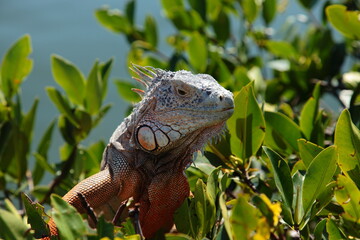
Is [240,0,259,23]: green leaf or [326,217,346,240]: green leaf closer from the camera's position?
[326,217,346,240]: green leaf

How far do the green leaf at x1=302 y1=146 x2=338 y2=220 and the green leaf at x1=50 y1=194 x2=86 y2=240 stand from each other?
0.44 m

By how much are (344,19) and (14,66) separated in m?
1.14

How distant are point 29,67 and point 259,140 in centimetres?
103

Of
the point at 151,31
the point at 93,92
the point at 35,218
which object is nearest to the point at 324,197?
the point at 35,218

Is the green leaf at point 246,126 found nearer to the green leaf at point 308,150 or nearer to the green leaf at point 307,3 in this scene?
the green leaf at point 308,150

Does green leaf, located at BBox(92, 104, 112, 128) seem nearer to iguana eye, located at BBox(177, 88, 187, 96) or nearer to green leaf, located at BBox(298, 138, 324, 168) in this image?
iguana eye, located at BBox(177, 88, 187, 96)

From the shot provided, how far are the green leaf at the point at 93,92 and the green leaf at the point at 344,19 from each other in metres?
0.75

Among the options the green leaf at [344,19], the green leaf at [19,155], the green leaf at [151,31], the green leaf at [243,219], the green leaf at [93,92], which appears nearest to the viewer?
the green leaf at [243,219]

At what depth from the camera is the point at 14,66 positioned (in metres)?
2.10

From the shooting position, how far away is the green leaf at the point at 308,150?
1.30 metres

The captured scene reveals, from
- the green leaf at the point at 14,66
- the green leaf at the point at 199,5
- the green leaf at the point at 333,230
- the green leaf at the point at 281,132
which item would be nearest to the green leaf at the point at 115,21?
the green leaf at the point at 199,5

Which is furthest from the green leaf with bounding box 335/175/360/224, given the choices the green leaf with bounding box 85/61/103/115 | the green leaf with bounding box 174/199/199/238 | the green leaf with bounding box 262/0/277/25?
the green leaf with bounding box 262/0/277/25

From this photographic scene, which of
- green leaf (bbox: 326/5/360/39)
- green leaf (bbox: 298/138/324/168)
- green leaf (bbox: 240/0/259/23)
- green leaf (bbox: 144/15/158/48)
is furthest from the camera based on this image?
green leaf (bbox: 144/15/158/48)

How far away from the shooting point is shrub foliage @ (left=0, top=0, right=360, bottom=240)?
Result: 3.63 feet
